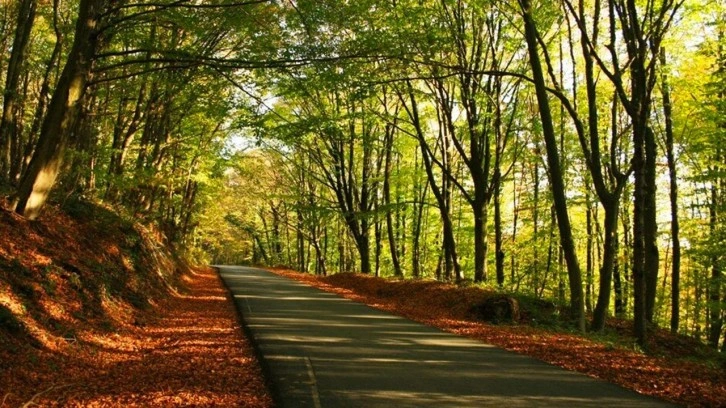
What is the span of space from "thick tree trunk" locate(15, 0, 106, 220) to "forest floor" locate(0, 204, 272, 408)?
607 millimetres

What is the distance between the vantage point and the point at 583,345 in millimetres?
9320

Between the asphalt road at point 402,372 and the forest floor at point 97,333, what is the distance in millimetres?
546

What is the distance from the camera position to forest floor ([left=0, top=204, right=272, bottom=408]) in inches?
223

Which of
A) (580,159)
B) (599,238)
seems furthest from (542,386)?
(599,238)

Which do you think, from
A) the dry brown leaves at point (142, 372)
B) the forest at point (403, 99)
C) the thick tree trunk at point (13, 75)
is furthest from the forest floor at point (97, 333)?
the thick tree trunk at point (13, 75)

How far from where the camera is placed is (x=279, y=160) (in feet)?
128

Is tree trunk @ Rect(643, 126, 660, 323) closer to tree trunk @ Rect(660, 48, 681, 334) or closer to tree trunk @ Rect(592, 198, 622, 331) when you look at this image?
tree trunk @ Rect(660, 48, 681, 334)

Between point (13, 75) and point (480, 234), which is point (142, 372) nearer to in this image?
point (13, 75)

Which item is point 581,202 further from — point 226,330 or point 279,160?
point 279,160

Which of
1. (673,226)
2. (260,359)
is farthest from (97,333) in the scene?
(673,226)

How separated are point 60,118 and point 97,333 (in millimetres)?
3898

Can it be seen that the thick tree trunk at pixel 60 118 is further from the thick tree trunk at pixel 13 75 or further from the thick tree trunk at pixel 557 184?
the thick tree trunk at pixel 557 184

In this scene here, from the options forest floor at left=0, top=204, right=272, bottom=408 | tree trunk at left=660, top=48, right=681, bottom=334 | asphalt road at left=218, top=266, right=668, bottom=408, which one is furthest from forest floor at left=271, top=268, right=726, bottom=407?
forest floor at left=0, top=204, right=272, bottom=408

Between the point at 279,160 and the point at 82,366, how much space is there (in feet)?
108
